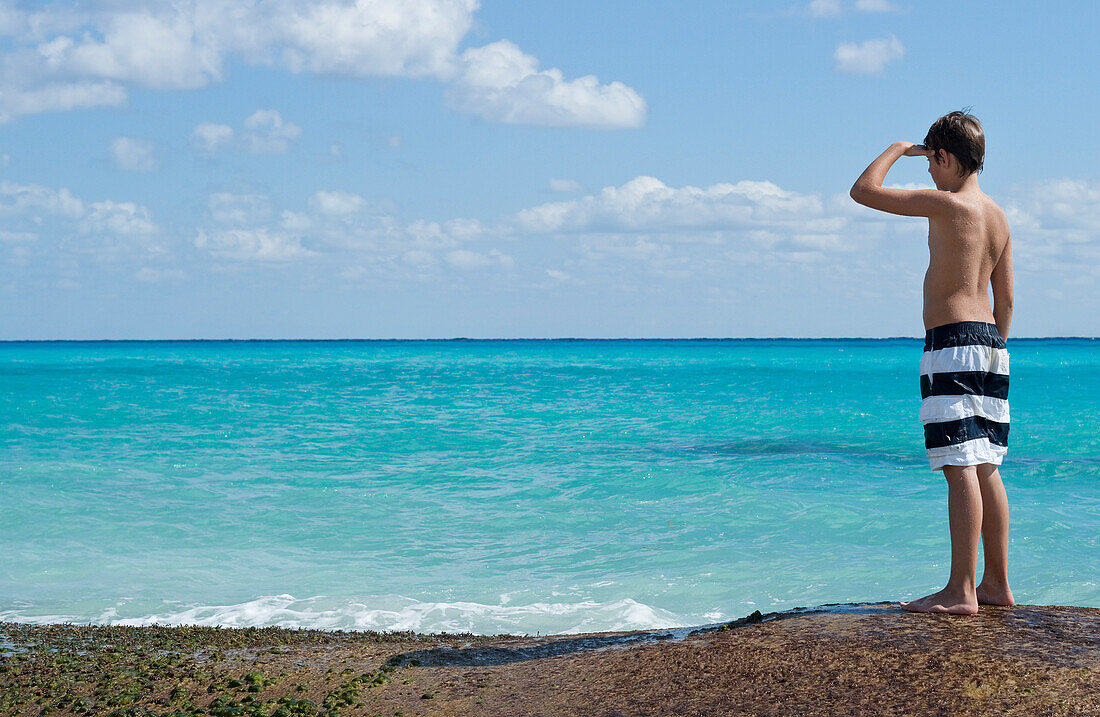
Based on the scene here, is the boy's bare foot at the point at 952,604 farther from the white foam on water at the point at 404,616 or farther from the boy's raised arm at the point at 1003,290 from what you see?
the white foam on water at the point at 404,616

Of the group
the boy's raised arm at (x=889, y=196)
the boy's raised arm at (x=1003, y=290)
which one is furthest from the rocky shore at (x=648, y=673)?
the boy's raised arm at (x=889, y=196)

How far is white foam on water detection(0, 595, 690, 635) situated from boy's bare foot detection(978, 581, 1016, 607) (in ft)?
10.1

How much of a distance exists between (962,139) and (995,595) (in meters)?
2.25

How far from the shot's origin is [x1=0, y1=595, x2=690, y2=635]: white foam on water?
741 cm

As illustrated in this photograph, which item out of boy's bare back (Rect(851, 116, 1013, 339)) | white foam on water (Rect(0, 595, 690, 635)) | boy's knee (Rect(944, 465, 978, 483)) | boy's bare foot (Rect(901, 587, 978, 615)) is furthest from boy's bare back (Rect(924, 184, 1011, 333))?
white foam on water (Rect(0, 595, 690, 635))

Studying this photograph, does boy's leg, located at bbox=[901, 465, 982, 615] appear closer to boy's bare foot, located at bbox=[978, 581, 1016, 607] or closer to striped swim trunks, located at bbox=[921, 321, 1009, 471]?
striped swim trunks, located at bbox=[921, 321, 1009, 471]

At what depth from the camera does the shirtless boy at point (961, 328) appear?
4.46 m

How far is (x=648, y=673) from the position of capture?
13.9 ft

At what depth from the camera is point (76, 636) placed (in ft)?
19.6

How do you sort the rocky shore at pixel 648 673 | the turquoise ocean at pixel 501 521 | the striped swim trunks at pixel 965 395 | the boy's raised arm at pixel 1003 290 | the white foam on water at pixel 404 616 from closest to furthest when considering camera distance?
the rocky shore at pixel 648 673
the striped swim trunks at pixel 965 395
the boy's raised arm at pixel 1003 290
the white foam on water at pixel 404 616
the turquoise ocean at pixel 501 521

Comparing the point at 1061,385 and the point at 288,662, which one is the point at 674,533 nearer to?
the point at 288,662

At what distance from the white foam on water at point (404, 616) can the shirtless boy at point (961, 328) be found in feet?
11.0

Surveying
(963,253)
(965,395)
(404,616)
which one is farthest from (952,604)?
(404,616)

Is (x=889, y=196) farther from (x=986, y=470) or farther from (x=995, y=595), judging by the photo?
(x=995, y=595)
